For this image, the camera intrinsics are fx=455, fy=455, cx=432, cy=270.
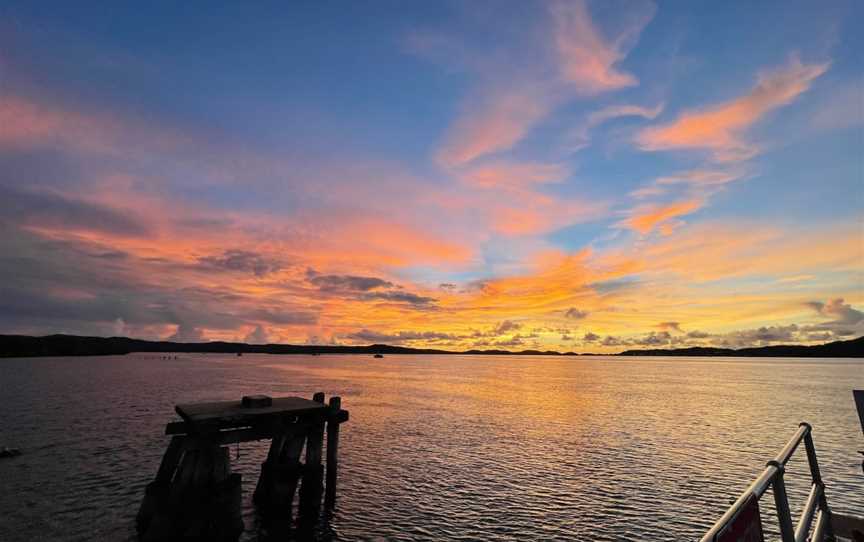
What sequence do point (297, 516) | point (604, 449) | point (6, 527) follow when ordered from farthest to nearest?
point (604, 449)
point (297, 516)
point (6, 527)

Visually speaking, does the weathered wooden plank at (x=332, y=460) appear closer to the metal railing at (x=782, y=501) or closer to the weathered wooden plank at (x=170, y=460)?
the weathered wooden plank at (x=170, y=460)

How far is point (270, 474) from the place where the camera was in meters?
17.1

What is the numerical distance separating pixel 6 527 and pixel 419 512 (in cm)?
1389

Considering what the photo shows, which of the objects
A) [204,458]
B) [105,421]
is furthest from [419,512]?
[105,421]

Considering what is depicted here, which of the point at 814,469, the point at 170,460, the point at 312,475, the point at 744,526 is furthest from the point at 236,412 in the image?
the point at 744,526

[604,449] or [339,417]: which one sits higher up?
[339,417]

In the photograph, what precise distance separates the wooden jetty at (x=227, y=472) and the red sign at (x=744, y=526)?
1367cm

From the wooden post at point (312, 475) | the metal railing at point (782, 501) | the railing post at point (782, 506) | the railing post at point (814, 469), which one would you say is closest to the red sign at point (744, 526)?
the metal railing at point (782, 501)

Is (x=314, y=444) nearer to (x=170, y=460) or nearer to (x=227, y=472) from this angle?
(x=227, y=472)

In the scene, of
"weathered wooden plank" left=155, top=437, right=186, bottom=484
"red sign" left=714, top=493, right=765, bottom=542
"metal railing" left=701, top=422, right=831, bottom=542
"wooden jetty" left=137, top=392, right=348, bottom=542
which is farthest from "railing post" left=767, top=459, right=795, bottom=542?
"weathered wooden plank" left=155, top=437, right=186, bottom=484

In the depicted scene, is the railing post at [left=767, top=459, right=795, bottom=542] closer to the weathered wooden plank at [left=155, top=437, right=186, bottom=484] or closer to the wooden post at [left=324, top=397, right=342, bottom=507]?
the weathered wooden plank at [left=155, top=437, right=186, bottom=484]

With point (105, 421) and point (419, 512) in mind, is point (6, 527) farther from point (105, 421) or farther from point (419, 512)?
point (105, 421)

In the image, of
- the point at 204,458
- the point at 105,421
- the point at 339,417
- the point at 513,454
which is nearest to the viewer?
the point at 204,458

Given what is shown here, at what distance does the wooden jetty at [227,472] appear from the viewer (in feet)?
42.0
